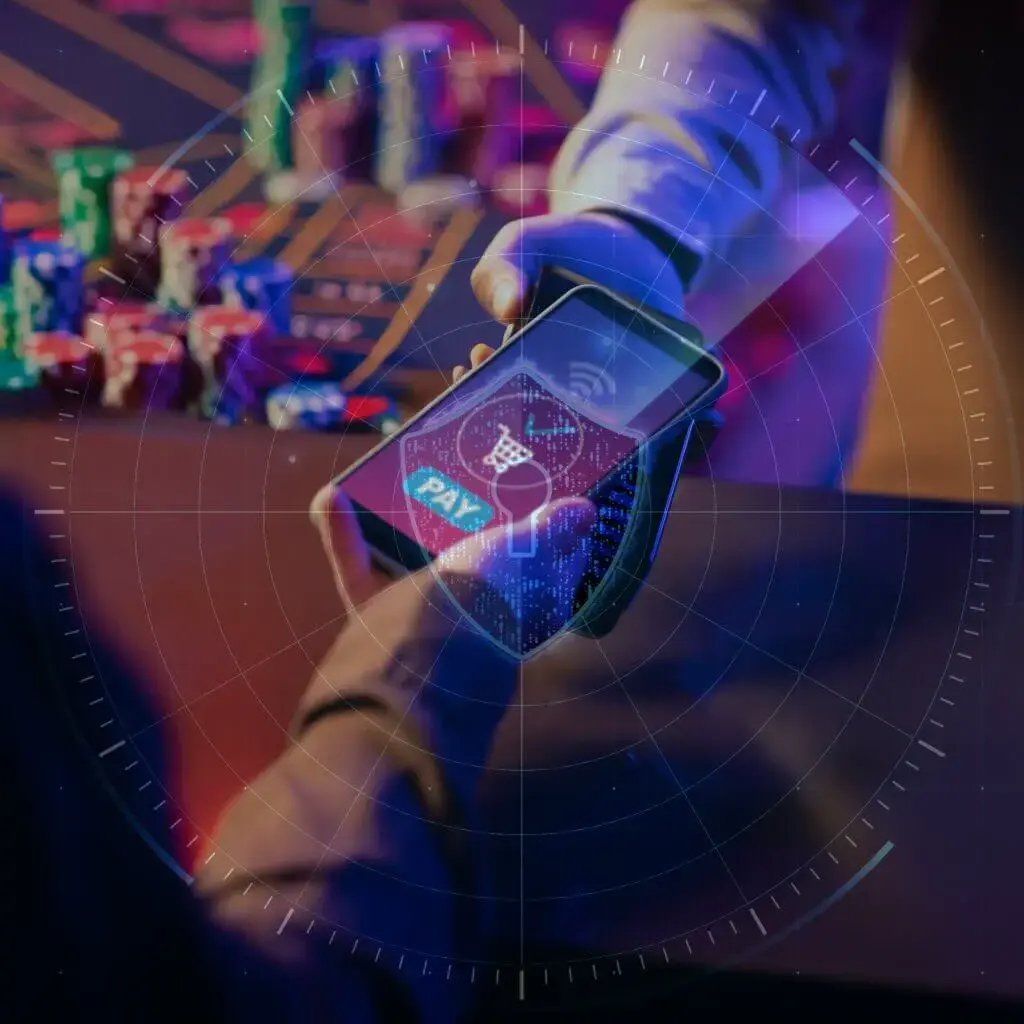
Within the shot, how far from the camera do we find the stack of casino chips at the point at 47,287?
37.2 inches

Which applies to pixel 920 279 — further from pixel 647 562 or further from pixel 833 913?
pixel 833 913

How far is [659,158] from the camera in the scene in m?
0.93

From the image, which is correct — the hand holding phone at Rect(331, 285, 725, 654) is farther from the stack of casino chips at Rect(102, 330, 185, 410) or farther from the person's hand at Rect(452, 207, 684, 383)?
the stack of casino chips at Rect(102, 330, 185, 410)

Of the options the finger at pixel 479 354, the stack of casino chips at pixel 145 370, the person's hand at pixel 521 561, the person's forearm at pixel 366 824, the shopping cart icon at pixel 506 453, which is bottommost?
the person's forearm at pixel 366 824

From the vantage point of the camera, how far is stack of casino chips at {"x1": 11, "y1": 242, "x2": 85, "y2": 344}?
944 millimetres

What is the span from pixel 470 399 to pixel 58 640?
0.44m

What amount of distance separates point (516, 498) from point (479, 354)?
13 centimetres

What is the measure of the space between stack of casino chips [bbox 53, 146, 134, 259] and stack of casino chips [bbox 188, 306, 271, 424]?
0.38 ft

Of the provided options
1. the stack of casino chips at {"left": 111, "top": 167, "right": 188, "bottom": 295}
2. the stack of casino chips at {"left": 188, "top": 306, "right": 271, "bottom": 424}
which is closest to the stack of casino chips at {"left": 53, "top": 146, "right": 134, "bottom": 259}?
the stack of casino chips at {"left": 111, "top": 167, "right": 188, "bottom": 295}

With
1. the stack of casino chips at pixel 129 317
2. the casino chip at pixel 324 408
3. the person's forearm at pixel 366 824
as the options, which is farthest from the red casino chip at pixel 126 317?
the person's forearm at pixel 366 824

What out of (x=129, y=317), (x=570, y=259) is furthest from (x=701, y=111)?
(x=129, y=317)

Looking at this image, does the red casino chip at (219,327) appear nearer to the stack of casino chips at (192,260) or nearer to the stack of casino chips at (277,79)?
the stack of casino chips at (192,260)

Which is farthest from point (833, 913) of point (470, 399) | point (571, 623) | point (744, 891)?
point (470, 399)

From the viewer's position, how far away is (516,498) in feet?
3.05
